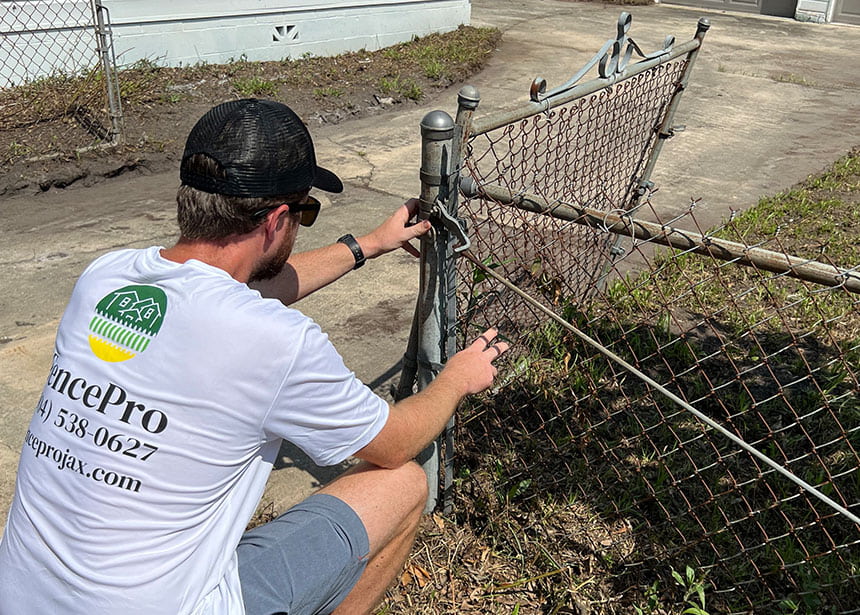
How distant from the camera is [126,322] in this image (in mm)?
1723

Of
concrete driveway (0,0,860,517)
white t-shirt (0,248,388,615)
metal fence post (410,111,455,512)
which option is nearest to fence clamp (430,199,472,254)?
metal fence post (410,111,455,512)

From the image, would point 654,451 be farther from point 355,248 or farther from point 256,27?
point 256,27

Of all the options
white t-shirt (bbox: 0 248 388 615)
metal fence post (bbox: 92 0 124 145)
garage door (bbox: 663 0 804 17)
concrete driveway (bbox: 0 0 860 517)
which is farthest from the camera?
garage door (bbox: 663 0 804 17)

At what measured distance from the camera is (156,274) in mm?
1784

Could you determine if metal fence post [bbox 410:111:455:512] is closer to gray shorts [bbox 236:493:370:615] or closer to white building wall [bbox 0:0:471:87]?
gray shorts [bbox 236:493:370:615]

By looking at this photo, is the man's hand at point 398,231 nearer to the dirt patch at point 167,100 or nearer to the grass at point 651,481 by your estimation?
the grass at point 651,481

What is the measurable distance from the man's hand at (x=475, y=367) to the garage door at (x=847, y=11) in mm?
15934

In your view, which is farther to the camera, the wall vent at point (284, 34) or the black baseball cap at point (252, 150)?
the wall vent at point (284, 34)

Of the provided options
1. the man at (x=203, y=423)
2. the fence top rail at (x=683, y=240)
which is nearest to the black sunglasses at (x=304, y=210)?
the man at (x=203, y=423)

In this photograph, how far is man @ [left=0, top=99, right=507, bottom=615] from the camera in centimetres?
164

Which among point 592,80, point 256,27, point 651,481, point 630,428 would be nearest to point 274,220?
point 592,80

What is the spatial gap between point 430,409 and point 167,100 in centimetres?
641

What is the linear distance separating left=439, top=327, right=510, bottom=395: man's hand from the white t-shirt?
0.42 metres

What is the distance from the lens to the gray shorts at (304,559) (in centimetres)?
187
